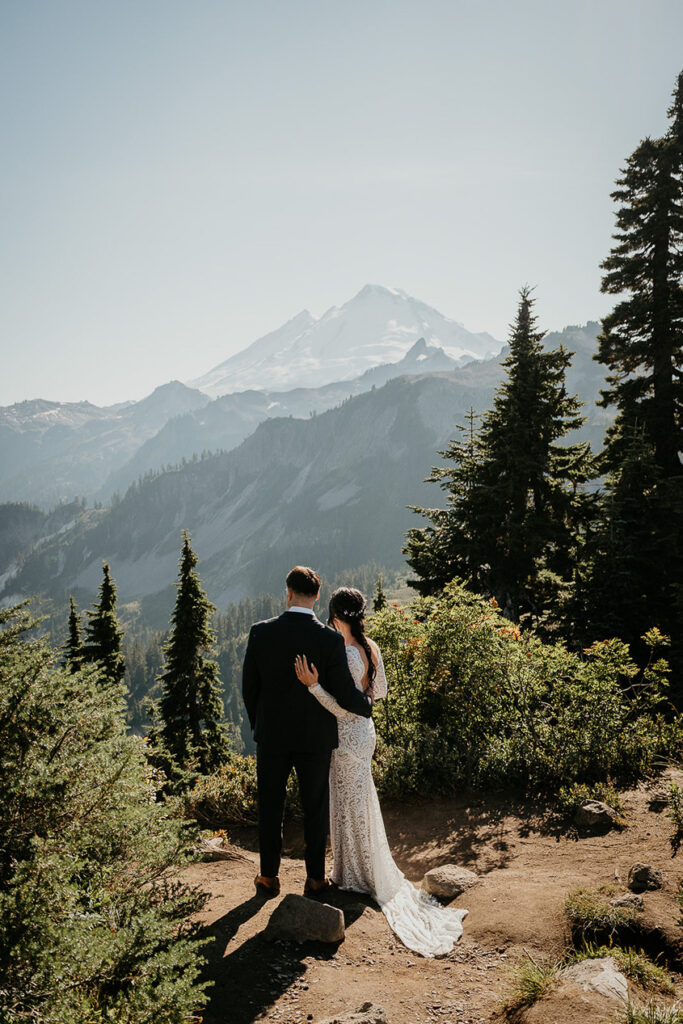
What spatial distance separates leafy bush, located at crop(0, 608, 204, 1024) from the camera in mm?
2646

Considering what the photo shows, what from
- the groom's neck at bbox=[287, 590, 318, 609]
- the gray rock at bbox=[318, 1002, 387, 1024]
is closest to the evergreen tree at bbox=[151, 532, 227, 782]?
the groom's neck at bbox=[287, 590, 318, 609]

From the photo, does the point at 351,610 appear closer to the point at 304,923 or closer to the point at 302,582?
the point at 302,582

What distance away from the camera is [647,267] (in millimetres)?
18328

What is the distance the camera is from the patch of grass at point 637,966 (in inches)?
135

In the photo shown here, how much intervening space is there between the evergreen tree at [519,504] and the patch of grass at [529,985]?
14799 mm

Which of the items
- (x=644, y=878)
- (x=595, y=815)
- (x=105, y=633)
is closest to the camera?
(x=644, y=878)

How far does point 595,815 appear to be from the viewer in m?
5.88

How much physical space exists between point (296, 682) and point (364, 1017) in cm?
221

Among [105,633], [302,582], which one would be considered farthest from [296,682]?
[105,633]

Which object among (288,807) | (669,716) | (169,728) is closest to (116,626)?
(169,728)

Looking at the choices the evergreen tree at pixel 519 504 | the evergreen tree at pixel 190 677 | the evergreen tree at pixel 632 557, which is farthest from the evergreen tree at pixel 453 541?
the evergreen tree at pixel 190 677

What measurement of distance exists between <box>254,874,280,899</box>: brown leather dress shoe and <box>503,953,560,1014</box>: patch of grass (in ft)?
7.20

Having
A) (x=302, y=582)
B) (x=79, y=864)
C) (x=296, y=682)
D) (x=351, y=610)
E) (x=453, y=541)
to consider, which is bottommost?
(x=79, y=864)

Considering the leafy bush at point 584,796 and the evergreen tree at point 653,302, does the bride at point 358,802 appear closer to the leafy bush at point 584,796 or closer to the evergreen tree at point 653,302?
the leafy bush at point 584,796
